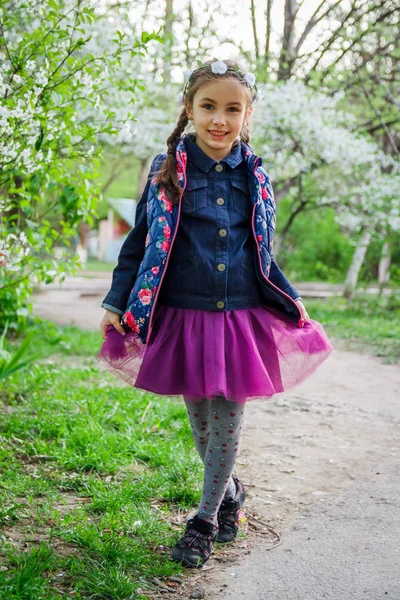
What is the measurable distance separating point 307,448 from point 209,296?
5.55ft

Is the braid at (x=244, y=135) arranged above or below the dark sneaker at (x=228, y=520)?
above

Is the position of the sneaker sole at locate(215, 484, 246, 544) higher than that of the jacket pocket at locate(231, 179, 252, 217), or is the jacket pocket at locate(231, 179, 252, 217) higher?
the jacket pocket at locate(231, 179, 252, 217)

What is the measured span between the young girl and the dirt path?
0.23 meters

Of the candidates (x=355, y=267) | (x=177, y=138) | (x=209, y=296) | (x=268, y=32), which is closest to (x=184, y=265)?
(x=209, y=296)

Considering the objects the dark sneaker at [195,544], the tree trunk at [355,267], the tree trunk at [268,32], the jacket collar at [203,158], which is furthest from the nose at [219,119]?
the tree trunk at [355,267]

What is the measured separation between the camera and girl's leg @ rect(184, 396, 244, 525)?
2336mm

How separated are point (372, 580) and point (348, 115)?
9.28m

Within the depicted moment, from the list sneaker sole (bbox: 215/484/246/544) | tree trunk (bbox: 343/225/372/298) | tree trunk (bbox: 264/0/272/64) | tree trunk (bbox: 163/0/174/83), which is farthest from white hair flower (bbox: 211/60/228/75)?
tree trunk (bbox: 343/225/372/298)

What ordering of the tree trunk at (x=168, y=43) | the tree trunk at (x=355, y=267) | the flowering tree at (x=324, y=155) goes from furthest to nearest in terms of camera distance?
the tree trunk at (x=355, y=267) < the tree trunk at (x=168, y=43) < the flowering tree at (x=324, y=155)

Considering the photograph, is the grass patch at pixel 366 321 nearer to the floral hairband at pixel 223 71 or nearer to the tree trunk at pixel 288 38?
the tree trunk at pixel 288 38

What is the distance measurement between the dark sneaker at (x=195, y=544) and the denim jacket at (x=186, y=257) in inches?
26.9

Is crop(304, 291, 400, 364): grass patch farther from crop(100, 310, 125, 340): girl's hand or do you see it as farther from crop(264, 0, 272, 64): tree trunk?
crop(100, 310, 125, 340): girl's hand

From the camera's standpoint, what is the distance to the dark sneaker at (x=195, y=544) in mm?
2281

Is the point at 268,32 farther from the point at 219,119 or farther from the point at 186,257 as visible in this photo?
the point at 186,257
